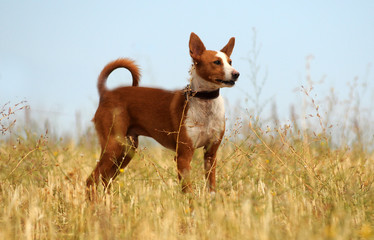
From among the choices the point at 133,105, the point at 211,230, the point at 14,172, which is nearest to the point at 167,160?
the point at 133,105

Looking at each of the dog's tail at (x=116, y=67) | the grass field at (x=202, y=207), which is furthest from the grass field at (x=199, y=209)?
the dog's tail at (x=116, y=67)

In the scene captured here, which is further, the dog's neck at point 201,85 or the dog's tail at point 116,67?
the dog's tail at point 116,67

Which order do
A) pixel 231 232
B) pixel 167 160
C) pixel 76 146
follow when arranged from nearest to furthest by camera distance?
pixel 231 232, pixel 167 160, pixel 76 146

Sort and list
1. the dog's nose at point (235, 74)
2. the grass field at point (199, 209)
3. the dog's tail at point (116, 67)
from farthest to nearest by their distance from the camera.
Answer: the dog's tail at point (116, 67)
the dog's nose at point (235, 74)
the grass field at point (199, 209)

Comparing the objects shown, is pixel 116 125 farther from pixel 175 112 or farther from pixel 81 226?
pixel 81 226

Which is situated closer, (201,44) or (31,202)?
(31,202)

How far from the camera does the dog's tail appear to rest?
17.2 ft

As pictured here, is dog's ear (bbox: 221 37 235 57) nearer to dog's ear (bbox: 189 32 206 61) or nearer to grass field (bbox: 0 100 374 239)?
→ dog's ear (bbox: 189 32 206 61)

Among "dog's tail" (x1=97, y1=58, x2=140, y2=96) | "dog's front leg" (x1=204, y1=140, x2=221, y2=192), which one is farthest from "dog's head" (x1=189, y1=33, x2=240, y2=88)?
"dog's tail" (x1=97, y1=58, x2=140, y2=96)

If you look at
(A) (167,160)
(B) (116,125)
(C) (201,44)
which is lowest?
(A) (167,160)

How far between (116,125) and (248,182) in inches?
65.9

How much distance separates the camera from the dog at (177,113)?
4.30 meters

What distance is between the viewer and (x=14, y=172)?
189 inches

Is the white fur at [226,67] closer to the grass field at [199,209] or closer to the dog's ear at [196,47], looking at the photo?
the dog's ear at [196,47]
